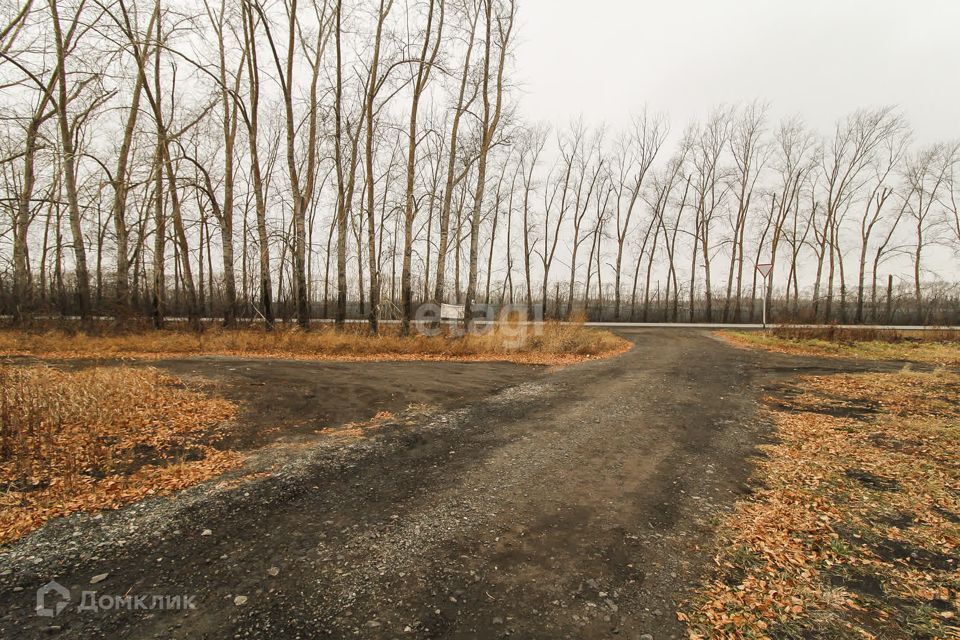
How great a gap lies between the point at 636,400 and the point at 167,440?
801 centimetres

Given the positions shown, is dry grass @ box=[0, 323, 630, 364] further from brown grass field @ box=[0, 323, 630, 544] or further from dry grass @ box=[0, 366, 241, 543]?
dry grass @ box=[0, 366, 241, 543]

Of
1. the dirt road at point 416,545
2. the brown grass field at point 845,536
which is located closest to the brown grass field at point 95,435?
the dirt road at point 416,545

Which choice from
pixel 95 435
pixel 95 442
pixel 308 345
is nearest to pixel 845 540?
pixel 95 442

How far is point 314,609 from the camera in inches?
104

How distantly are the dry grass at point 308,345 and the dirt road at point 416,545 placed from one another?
749 centimetres

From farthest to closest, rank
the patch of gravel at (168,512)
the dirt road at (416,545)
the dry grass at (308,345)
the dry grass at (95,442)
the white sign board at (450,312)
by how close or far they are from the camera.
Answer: the white sign board at (450,312) → the dry grass at (308,345) → the dry grass at (95,442) → the patch of gravel at (168,512) → the dirt road at (416,545)

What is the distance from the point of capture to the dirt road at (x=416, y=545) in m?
2.57

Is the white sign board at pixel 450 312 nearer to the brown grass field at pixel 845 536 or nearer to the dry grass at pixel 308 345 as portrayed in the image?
the dry grass at pixel 308 345

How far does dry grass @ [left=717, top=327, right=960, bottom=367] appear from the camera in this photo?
13734 mm

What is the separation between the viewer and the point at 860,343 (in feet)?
53.3

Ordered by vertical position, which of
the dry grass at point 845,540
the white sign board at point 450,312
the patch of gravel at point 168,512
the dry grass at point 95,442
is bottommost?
the dry grass at point 845,540

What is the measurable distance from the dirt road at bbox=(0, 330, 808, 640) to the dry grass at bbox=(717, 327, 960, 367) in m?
12.1

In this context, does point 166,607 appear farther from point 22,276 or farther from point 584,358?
→ point 22,276

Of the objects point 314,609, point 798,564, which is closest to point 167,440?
point 314,609
